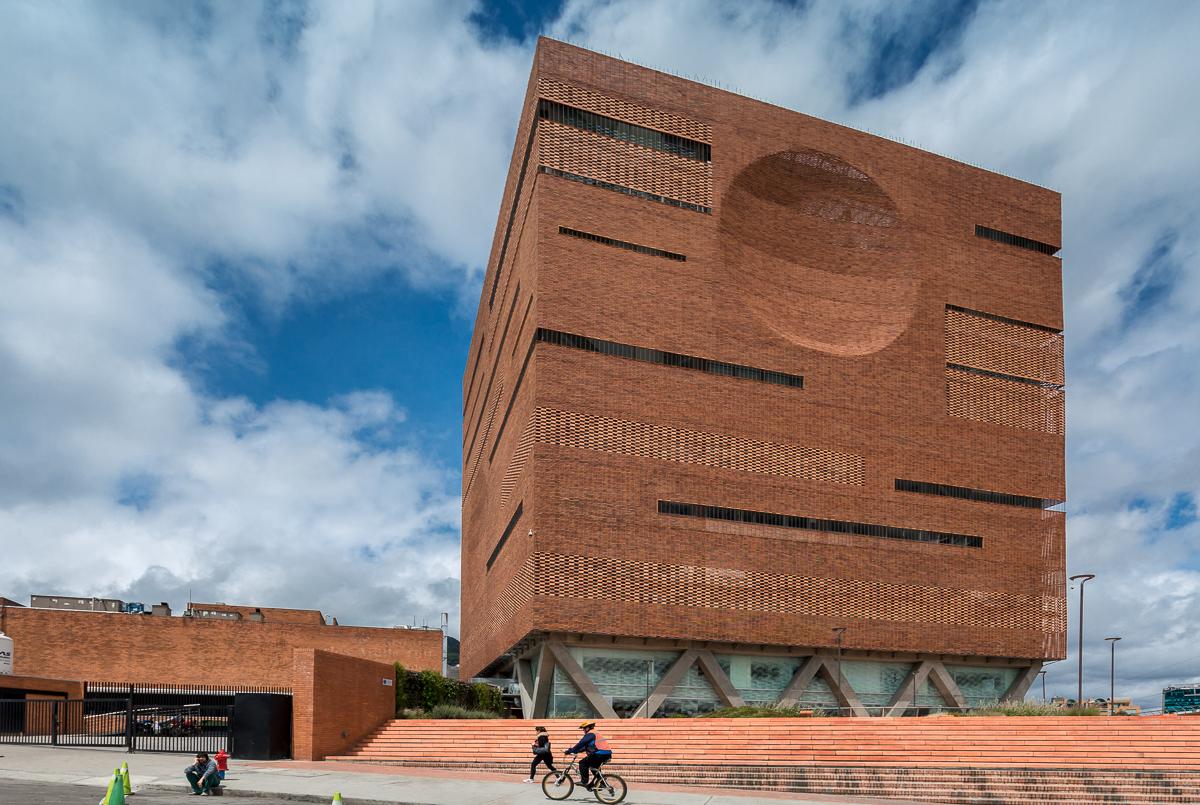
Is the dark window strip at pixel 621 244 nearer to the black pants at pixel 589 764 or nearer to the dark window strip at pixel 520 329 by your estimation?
the dark window strip at pixel 520 329

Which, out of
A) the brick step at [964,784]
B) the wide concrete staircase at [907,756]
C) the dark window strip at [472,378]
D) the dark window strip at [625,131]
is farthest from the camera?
the dark window strip at [472,378]

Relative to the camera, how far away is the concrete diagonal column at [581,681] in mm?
38719

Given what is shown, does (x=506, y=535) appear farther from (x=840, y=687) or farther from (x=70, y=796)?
(x=70, y=796)

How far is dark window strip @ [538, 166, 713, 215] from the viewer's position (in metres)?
40.5

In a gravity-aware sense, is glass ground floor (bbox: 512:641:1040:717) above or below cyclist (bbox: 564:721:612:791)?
below

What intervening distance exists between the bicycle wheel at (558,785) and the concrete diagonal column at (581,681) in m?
20.4

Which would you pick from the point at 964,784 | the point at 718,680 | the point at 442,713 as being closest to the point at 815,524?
the point at 718,680

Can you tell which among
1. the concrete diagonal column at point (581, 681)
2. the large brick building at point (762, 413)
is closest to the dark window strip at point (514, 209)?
the large brick building at point (762, 413)

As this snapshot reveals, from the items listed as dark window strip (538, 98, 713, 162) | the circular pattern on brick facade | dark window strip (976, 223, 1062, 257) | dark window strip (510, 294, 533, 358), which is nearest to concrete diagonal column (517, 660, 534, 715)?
dark window strip (510, 294, 533, 358)

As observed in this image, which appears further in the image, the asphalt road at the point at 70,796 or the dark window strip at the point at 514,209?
the dark window strip at the point at 514,209

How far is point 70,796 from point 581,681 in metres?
24.3

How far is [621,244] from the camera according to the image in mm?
40781

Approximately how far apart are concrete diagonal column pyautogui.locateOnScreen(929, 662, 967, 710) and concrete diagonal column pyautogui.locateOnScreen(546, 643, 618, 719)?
1515cm

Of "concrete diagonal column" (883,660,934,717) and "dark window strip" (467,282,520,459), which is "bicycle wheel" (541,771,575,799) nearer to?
"dark window strip" (467,282,520,459)
